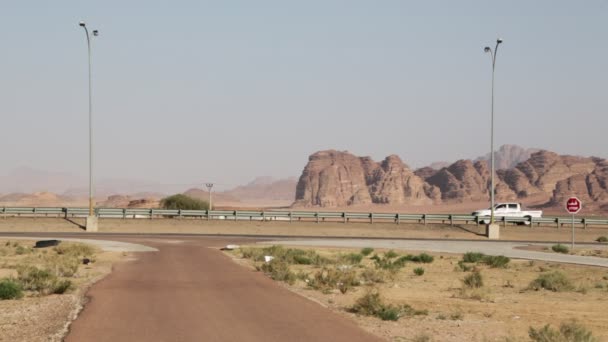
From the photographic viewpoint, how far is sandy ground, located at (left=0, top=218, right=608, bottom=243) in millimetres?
55469

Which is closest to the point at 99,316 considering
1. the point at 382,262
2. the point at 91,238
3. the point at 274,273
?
the point at 274,273

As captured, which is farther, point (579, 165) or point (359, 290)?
point (579, 165)

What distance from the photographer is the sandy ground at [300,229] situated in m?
55.5

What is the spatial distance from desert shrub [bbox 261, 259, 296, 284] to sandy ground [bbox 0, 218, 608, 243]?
98.0 feet

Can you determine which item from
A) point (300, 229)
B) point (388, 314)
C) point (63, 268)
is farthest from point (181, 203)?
point (388, 314)

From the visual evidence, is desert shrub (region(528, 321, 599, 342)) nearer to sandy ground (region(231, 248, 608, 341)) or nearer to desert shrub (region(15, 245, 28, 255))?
sandy ground (region(231, 248, 608, 341))

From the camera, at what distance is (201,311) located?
49.3ft

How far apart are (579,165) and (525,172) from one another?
13.5 metres

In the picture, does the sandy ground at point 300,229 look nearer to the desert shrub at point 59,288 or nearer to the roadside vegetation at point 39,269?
the roadside vegetation at point 39,269

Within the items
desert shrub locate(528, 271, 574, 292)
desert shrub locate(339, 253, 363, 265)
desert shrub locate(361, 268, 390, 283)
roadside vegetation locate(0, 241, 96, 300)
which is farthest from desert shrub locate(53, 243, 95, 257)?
desert shrub locate(528, 271, 574, 292)

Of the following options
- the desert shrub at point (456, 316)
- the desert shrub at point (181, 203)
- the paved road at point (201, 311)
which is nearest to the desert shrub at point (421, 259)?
the paved road at point (201, 311)

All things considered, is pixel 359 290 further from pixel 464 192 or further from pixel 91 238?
pixel 464 192

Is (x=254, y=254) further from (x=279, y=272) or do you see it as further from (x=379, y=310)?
(x=379, y=310)

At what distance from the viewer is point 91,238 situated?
4572cm
